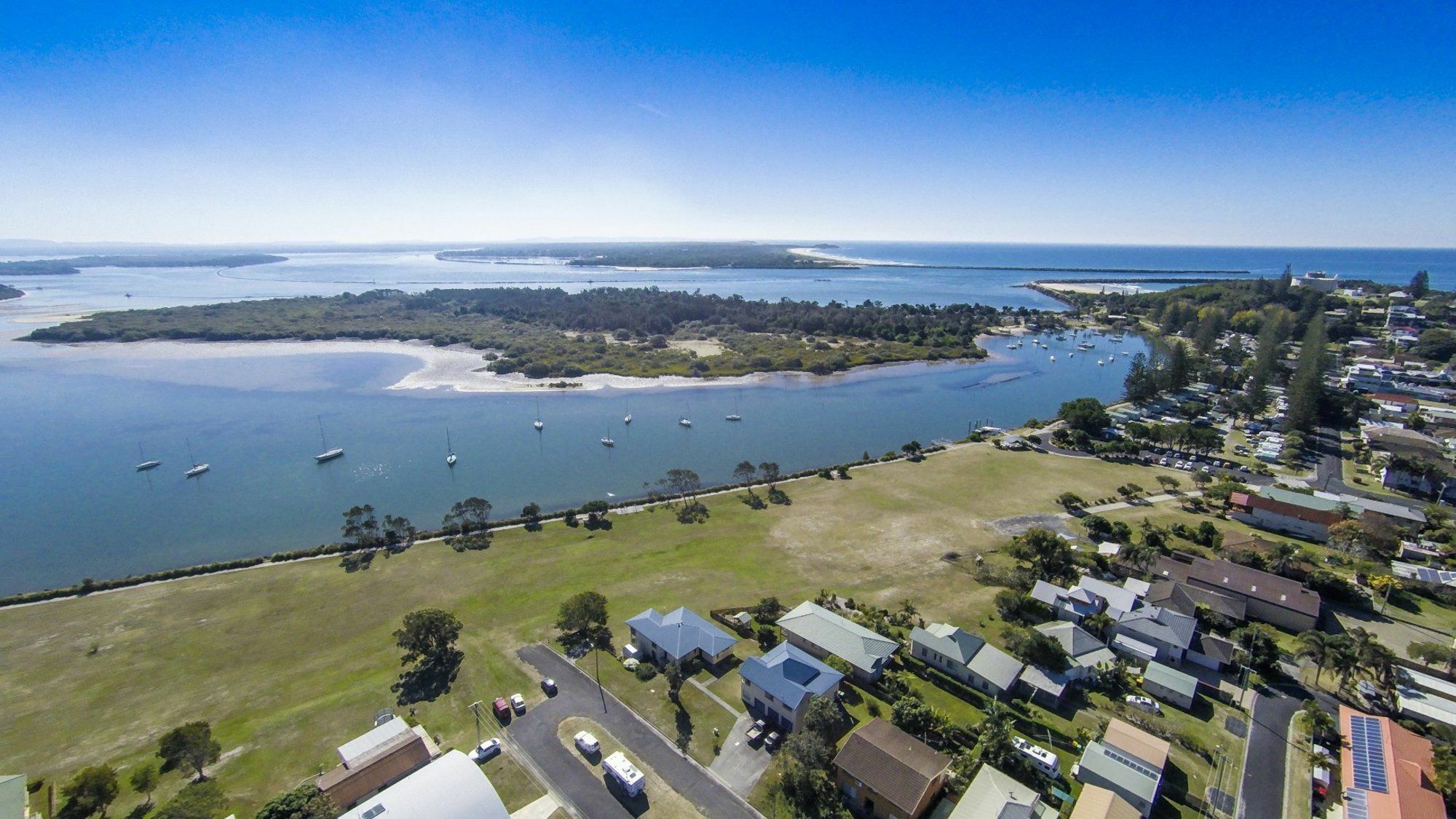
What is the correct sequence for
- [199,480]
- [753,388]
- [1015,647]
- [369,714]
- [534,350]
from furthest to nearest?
[534,350] < [753,388] < [199,480] < [1015,647] < [369,714]

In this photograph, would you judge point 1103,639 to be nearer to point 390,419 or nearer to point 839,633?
point 839,633

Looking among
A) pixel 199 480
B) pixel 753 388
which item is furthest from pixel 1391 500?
pixel 199 480

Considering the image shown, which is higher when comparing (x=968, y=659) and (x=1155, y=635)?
(x=1155, y=635)

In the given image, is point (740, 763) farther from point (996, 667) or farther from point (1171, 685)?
point (1171, 685)

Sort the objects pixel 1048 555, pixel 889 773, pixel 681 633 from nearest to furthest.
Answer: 1. pixel 889 773
2. pixel 681 633
3. pixel 1048 555

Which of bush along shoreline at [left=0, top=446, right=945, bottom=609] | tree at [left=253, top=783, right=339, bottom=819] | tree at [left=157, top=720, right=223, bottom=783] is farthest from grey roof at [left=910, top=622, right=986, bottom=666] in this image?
tree at [left=157, top=720, right=223, bottom=783]

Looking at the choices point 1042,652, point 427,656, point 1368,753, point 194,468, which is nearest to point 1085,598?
point 1042,652

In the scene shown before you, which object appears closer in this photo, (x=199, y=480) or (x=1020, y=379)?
(x=199, y=480)
